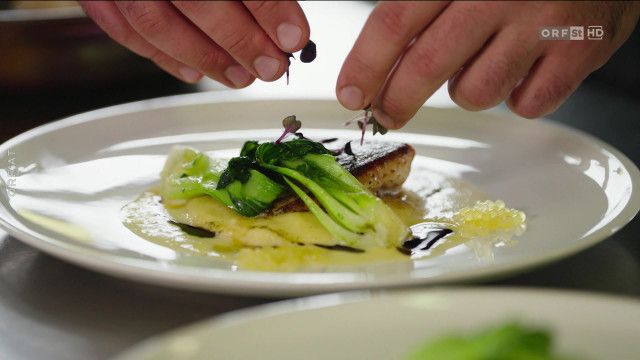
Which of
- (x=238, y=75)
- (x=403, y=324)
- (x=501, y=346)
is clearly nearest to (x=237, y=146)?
(x=238, y=75)

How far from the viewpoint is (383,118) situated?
1709mm

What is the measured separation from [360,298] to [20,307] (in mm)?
713

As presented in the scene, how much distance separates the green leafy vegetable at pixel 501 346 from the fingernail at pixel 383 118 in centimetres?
104

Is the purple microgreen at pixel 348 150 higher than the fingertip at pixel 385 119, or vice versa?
the fingertip at pixel 385 119

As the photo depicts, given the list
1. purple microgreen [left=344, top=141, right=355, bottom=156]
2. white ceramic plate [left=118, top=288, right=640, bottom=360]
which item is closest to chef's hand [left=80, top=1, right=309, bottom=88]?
purple microgreen [left=344, top=141, right=355, bottom=156]

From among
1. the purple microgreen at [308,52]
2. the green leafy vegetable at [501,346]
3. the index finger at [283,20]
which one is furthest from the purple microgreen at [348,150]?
the green leafy vegetable at [501,346]

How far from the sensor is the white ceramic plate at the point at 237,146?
123 centimetres

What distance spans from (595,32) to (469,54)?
0.30m

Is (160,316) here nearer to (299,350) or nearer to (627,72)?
(299,350)

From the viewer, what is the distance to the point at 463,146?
2229 millimetres

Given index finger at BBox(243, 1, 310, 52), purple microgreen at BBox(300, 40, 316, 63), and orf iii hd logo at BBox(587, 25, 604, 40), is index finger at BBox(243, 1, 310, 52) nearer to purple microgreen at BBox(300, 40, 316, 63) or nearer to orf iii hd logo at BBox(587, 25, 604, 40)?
purple microgreen at BBox(300, 40, 316, 63)

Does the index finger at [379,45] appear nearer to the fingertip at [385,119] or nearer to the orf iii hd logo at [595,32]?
the fingertip at [385,119]

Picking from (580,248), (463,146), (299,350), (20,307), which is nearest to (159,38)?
(20,307)

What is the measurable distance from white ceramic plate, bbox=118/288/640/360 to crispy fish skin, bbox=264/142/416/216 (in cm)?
86
